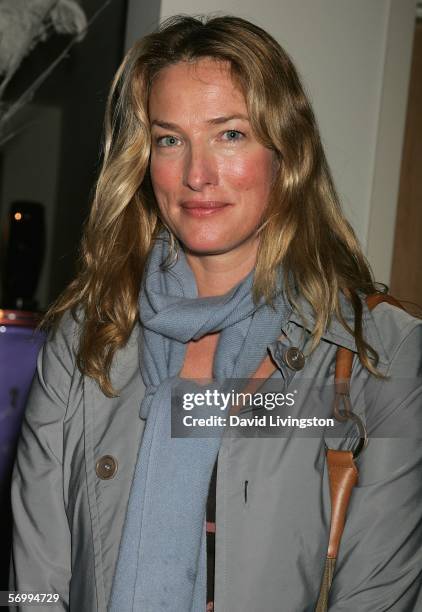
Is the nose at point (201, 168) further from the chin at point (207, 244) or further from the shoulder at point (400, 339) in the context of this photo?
the shoulder at point (400, 339)

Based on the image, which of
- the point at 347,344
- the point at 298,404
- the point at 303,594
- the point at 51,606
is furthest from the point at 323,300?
the point at 51,606

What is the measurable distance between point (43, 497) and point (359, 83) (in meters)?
1.55

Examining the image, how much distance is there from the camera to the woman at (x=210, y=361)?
1.38m

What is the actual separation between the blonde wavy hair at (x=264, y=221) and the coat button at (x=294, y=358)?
3 centimetres

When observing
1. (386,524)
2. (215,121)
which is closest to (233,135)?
(215,121)

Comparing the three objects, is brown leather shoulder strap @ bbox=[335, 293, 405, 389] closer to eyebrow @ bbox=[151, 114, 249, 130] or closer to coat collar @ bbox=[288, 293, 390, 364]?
coat collar @ bbox=[288, 293, 390, 364]

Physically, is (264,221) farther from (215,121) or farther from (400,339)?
(400,339)

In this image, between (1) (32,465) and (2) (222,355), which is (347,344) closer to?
(2) (222,355)

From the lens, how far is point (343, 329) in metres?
1.49

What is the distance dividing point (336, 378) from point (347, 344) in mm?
67

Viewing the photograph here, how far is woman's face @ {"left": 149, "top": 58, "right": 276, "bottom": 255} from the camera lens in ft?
5.03

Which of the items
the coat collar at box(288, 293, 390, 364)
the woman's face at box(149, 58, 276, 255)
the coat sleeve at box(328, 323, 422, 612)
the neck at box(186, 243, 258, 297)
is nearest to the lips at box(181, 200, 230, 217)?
the woman's face at box(149, 58, 276, 255)

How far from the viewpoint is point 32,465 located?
5.23 ft

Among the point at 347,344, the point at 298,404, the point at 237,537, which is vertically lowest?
the point at 237,537
